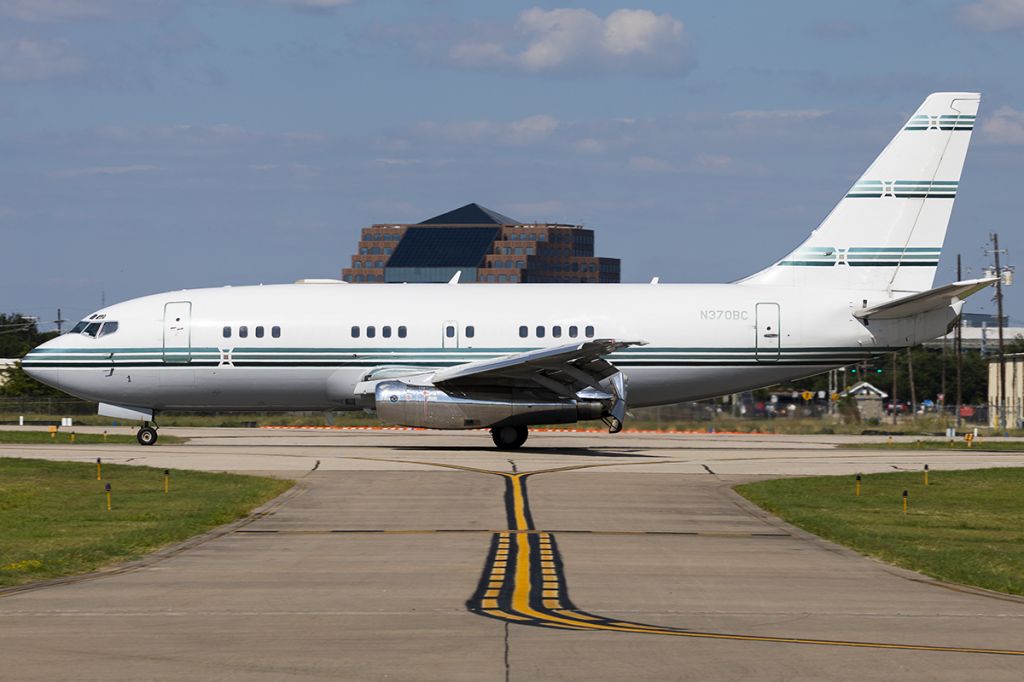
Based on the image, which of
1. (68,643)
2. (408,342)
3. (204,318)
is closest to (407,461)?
(408,342)

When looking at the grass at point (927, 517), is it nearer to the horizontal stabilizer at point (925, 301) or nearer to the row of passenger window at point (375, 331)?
the horizontal stabilizer at point (925, 301)

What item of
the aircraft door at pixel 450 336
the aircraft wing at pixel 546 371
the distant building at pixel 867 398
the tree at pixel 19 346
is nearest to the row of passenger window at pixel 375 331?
the aircraft door at pixel 450 336

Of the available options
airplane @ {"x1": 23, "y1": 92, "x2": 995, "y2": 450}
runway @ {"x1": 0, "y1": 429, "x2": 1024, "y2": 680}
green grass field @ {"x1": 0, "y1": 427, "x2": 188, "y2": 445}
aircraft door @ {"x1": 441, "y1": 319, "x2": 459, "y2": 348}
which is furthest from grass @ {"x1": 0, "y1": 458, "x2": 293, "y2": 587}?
aircraft door @ {"x1": 441, "y1": 319, "x2": 459, "y2": 348}

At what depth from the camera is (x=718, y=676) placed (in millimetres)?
10758

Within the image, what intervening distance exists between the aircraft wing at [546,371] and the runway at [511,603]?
9452 mm

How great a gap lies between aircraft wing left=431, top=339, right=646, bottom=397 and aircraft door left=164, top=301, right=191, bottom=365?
769cm

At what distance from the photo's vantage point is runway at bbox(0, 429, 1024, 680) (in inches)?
442

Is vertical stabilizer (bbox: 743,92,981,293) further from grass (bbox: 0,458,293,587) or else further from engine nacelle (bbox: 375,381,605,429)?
grass (bbox: 0,458,293,587)

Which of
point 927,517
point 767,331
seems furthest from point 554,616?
point 767,331

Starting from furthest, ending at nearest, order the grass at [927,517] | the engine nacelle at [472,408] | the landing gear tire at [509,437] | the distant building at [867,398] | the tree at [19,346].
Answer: the distant building at [867,398] < the tree at [19,346] < the landing gear tire at [509,437] < the engine nacelle at [472,408] < the grass at [927,517]

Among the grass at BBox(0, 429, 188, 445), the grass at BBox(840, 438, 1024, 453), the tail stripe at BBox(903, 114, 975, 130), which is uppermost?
the tail stripe at BBox(903, 114, 975, 130)

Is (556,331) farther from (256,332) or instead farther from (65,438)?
(65,438)

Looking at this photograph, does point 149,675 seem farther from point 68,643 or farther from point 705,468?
point 705,468

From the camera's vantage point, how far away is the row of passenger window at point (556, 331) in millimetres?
40875
